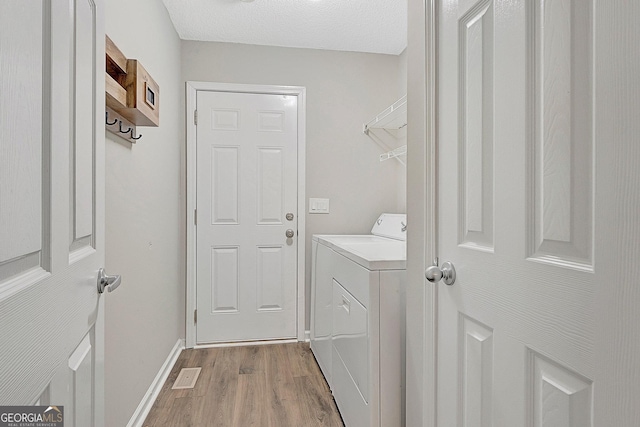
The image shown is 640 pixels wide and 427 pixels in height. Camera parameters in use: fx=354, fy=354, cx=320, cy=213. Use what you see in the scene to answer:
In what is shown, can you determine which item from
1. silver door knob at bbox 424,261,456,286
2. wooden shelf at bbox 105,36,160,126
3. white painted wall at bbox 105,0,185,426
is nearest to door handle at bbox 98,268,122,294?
white painted wall at bbox 105,0,185,426

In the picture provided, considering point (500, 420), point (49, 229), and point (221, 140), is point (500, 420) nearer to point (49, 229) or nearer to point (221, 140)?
point (49, 229)

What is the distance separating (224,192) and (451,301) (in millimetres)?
2157

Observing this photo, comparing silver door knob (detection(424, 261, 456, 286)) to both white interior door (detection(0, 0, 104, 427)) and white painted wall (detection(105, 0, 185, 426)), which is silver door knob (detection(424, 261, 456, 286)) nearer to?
white interior door (detection(0, 0, 104, 427))

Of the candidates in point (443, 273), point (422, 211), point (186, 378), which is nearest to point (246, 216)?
point (186, 378)

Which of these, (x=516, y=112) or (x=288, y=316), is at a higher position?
(x=516, y=112)

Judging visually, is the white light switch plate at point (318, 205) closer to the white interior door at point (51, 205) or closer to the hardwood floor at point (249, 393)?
the hardwood floor at point (249, 393)

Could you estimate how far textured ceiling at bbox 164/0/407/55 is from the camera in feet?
7.44

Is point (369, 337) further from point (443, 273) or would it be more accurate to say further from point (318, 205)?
point (318, 205)

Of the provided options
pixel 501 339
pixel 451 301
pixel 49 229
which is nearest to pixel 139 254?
pixel 49 229

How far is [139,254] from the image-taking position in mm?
1797

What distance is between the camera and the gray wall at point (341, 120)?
2.86 meters

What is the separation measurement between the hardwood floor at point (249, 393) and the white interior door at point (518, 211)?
1.06 metres

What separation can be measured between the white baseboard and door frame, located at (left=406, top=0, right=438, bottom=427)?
4.34 feet

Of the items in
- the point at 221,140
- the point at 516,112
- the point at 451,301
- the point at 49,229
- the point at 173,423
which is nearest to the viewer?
the point at 49,229
